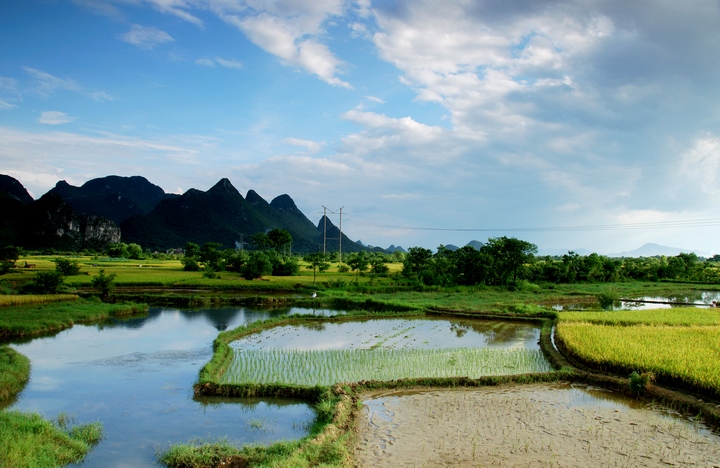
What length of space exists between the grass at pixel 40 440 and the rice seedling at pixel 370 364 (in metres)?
3.42

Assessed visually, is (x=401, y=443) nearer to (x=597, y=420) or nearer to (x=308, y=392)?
(x=308, y=392)

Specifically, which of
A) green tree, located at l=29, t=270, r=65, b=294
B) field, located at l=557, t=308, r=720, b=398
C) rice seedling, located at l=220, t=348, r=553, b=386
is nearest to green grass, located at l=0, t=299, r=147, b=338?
green tree, located at l=29, t=270, r=65, b=294

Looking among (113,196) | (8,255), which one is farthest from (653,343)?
(113,196)

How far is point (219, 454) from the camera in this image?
6.58 m

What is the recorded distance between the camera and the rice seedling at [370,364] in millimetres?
11227

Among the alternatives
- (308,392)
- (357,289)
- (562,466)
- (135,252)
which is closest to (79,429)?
(308,392)

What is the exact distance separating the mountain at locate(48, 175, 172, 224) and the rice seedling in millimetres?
108898

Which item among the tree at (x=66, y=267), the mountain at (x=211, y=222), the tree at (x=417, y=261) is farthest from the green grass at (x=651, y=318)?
the mountain at (x=211, y=222)

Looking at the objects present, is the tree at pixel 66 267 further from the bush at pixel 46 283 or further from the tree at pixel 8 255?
the tree at pixel 8 255

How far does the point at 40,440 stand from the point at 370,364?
25.2ft

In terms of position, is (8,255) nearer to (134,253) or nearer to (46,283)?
(46,283)

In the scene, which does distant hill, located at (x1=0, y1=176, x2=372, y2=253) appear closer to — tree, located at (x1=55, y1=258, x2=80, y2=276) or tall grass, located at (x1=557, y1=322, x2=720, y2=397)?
tree, located at (x1=55, y1=258, x2=80, y2=276)

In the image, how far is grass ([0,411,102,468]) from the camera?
6031 mm

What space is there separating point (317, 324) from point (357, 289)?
399 inches
